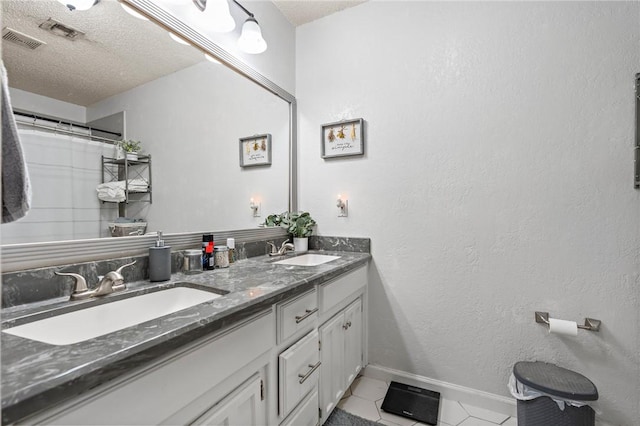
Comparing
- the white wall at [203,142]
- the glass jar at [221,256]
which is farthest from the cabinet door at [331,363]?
the white wall at [203,142]

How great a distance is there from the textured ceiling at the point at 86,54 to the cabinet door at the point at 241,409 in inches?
44.7

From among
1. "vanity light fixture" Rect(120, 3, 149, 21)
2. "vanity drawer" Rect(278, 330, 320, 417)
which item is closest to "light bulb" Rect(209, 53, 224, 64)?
"vanity light fixture" Rect(120, 3, 149, 21)

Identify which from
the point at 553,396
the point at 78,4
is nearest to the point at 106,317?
the point at 78,4

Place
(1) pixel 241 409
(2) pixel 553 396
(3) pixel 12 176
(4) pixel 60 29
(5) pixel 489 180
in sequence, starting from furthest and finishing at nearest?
(5) pixel 489 180 < (2) pixel 553 396 < (4) pixel 60 29 < (1) pixel 241 409 < (3) pixel 12 176

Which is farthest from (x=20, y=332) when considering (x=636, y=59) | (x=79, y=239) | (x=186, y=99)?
(x=636, y=59)

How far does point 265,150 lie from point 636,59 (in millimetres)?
1943

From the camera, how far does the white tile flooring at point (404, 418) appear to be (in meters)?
1.59

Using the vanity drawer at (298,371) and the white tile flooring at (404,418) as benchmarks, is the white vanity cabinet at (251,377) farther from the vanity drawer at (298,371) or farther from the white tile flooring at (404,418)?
the white tile flooring at (404,418)

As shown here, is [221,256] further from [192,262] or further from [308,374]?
[308,374]

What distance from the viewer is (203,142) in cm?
159

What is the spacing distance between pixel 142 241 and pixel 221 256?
1.17 ft

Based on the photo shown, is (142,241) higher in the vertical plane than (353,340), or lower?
higher

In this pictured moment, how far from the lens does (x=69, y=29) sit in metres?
1.07

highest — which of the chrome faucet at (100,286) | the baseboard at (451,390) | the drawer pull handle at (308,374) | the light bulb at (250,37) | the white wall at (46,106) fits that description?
the light bulb at (250,37)
